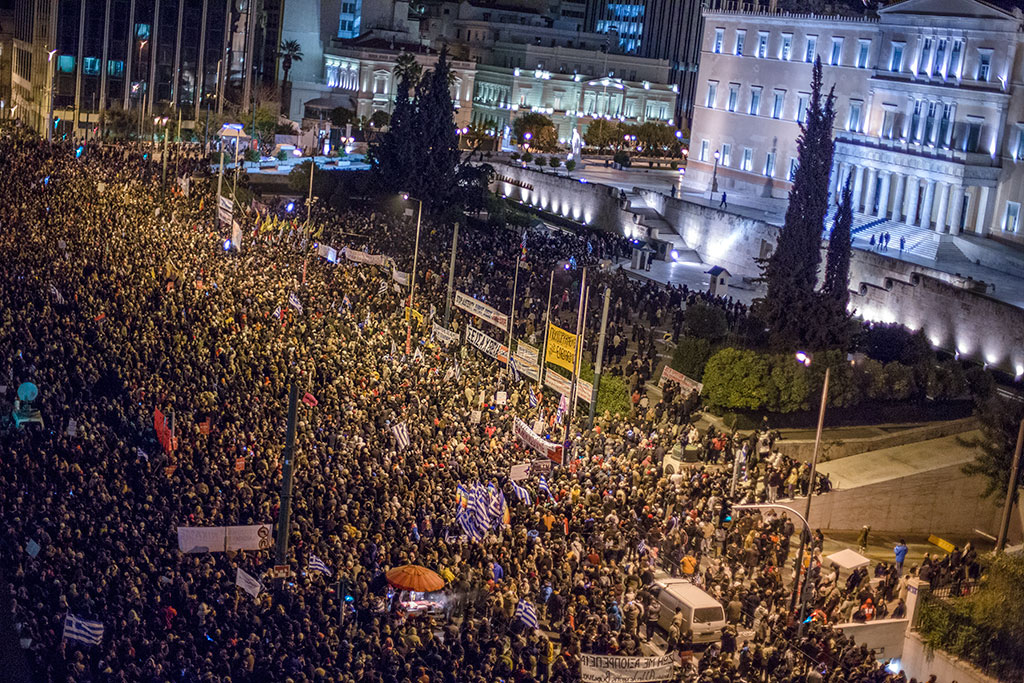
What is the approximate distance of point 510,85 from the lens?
99.5m

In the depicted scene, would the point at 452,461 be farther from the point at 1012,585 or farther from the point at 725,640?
the point at 1012,585

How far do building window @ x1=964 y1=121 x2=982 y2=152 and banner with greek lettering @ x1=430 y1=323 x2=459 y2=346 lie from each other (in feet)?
101

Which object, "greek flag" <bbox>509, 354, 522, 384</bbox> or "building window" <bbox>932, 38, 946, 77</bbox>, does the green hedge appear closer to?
"greek flag" <bbox>509, 354, 522, 384</bbox>

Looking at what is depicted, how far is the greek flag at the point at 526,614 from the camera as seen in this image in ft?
65.1

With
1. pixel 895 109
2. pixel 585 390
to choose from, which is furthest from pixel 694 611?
pixel 895 109

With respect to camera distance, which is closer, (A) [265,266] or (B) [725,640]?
(B) [725,640]

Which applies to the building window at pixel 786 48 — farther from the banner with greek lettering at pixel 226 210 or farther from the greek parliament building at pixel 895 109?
the banner with greek lettering at pixel 226 210

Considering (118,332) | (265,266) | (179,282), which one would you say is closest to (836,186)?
(265,266)

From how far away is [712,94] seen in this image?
7794cm

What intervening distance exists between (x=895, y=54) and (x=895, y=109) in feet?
9.65

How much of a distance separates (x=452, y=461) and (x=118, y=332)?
9789mm

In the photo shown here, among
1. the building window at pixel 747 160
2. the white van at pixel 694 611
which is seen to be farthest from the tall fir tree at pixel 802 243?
the building window at pixel 747 160

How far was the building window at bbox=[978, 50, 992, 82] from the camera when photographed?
185 ft

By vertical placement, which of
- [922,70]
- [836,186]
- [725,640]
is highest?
[922,70]
